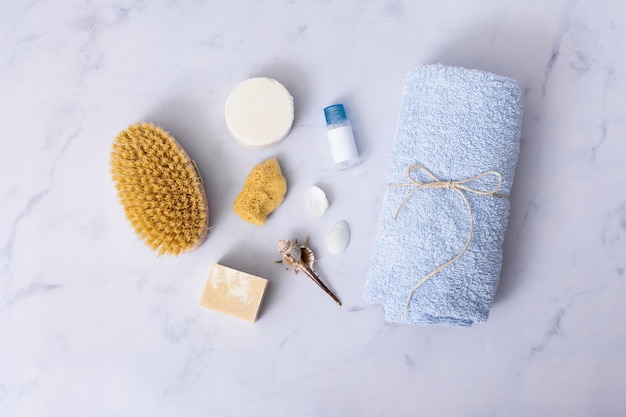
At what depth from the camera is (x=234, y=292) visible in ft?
2.69

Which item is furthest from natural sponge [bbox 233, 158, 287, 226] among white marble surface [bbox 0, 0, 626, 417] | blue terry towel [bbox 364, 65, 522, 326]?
blue terry towel [bbox 364, 65, 522, 326]

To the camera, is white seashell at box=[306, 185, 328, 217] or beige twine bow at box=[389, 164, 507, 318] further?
white seashell at box=[306, 185, 328, 217]

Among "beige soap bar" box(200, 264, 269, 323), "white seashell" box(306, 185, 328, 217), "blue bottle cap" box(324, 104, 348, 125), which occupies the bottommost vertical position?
"beige soap bar" box(200, 264, 269, 323)

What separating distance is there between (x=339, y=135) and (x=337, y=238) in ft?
0.57

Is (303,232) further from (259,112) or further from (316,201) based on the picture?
(259,112)

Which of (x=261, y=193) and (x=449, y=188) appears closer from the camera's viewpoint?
(x=449, y=188)

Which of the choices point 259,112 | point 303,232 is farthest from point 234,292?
point 259,112

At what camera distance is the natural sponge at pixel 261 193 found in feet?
2.72

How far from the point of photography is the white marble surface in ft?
2.82

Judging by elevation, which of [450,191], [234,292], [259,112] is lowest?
[234,292]

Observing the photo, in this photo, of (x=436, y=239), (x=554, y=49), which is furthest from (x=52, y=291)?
(x=554, y=49)

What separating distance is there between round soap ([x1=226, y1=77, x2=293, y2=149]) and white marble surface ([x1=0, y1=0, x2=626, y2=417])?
0.14 ft

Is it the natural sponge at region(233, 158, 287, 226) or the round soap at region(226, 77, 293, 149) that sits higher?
the round soap at region(226, 77, 293, 149)

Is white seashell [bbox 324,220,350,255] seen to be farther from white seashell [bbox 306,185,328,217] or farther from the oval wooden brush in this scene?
the oval wooden brush
